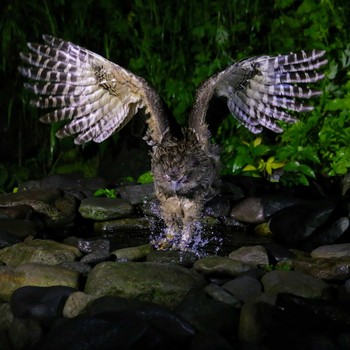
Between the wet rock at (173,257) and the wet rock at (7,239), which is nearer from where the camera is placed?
the wet rock at (173,257)

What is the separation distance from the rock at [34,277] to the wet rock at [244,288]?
98cm

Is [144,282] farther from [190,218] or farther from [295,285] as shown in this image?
[190,218]

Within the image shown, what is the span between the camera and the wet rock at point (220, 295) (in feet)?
12.7

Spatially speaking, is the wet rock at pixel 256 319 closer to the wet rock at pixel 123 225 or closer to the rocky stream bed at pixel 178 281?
the rocky stream bed at pixel 178 281

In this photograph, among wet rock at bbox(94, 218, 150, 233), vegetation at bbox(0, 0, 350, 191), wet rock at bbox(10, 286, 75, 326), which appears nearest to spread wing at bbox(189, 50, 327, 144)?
wet rock at bbox(94, 218, 150, 233)

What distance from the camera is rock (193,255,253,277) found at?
Result: 4527 mm

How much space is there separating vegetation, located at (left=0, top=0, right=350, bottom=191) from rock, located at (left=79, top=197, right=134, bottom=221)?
1636 mm

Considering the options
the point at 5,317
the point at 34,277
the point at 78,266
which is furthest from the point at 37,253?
the point at 5,317

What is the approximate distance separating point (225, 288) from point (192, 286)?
198 millimetres

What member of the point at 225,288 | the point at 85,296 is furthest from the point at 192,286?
the point at 85,296

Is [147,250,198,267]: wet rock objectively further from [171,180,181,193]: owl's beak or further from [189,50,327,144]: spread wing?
[189,50,327,144]: spread wing

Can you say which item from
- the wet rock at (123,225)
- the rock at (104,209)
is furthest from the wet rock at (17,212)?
the wet rock at (123,225)

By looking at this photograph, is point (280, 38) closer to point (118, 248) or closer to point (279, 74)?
point (279, 74)

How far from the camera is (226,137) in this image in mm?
8773
